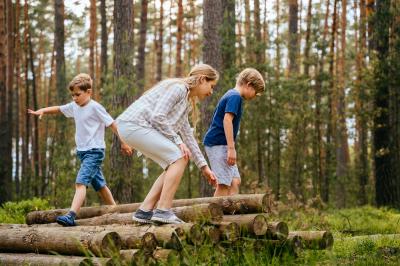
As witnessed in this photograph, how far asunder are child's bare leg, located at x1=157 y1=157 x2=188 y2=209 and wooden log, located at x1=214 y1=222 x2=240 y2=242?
0.59 m

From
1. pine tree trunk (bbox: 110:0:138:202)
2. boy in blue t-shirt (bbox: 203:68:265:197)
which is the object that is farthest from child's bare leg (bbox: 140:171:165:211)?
pine tree trunk (bbox: 110:0:138:202)

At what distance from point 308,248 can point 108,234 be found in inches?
78.4

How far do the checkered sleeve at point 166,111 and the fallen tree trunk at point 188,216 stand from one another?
713mm

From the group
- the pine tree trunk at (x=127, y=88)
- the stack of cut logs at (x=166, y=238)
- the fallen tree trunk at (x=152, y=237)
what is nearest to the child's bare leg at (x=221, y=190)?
the stack of cut logs at (x=166, y=238)

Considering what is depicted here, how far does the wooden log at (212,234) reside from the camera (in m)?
5.39

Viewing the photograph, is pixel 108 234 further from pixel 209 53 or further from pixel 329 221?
pixel 209 53

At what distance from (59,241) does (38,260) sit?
0.26 m

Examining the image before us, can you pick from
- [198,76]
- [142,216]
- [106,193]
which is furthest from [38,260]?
[106,193]

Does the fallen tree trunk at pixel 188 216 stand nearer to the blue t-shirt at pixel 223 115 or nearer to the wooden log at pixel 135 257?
the wooden log at pixel 135 257

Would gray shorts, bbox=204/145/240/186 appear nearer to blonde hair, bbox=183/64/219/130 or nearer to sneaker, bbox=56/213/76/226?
blonde hair, bbox=183/64/219/130

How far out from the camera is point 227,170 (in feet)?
23.9

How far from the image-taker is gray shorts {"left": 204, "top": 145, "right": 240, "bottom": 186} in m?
7.27

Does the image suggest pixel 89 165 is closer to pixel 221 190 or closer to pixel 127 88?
pixel 221 190

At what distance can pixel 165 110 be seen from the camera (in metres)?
5.98
